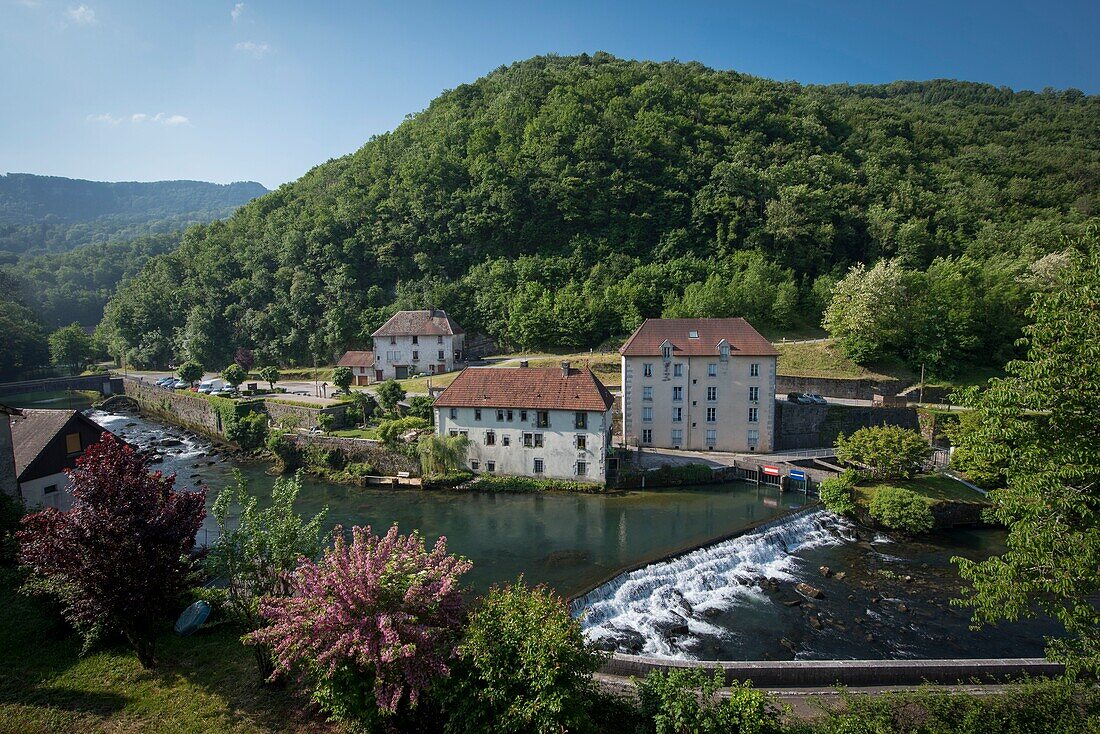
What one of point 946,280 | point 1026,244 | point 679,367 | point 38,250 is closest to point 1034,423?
point 679,367

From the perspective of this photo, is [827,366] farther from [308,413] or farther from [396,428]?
[308,413]

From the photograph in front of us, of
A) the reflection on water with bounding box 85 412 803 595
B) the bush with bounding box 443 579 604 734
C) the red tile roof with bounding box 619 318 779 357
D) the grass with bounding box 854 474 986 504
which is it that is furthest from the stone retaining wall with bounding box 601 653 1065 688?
the red tile roof with bounding box 619 318 779 357

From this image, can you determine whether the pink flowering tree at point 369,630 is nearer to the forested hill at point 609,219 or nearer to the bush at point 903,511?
the bush at point 903,511

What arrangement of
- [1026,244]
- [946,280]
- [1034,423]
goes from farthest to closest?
[1026,244]
[946,280]
[1034,423]

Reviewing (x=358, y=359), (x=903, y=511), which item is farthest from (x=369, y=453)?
(x=903, y=511)

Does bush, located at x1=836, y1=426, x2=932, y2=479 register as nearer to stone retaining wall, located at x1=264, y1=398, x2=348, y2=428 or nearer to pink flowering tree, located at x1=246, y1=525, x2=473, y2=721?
pink flowering tree, located at x1=246, y1=525, x2=473, y2=721

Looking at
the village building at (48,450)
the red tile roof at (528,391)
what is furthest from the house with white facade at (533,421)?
the village building at (48,450)

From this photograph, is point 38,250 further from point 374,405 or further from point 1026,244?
point 1026,244
